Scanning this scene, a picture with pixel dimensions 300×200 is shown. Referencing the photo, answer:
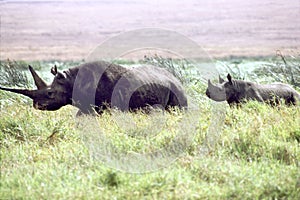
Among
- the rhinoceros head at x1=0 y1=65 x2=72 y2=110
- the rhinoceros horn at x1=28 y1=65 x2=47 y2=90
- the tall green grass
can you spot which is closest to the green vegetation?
the tall green grass

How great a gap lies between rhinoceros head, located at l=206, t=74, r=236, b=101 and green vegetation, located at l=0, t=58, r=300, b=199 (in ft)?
2.83

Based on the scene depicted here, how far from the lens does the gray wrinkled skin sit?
9.59 meters

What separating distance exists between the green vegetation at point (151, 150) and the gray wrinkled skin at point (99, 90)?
0.27m

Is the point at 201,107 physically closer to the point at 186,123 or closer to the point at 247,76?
the point at 186,123

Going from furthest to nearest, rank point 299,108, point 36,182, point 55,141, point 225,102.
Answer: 1. point 225,102
2. point 299,108
3. point 55,141
4. point 36,182

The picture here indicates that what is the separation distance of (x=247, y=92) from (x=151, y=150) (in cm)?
370

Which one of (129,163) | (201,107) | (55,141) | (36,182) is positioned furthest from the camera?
(201,107)

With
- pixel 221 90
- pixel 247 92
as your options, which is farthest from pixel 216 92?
pixel 247 92

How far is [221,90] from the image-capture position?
10594 millimetres

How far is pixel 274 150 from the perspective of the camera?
7.41 m

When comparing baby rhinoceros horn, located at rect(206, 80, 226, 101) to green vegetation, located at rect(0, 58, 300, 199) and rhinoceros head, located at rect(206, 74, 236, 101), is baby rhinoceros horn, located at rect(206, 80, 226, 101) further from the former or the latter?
green vegetation, located at rect(0, 58, 300, 199)

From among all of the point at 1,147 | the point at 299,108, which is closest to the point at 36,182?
the point at 1,147

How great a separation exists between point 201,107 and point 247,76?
4.37 meters

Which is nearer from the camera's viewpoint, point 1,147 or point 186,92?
point 1,147
